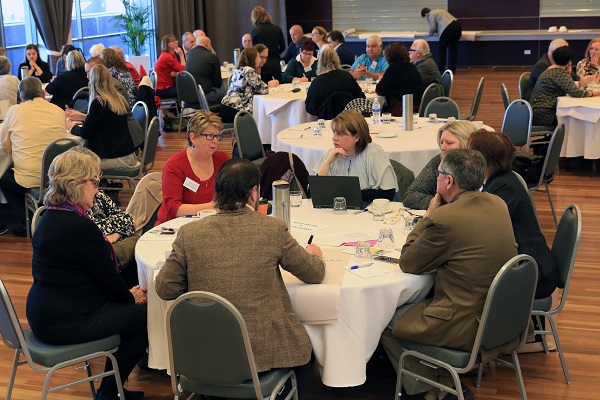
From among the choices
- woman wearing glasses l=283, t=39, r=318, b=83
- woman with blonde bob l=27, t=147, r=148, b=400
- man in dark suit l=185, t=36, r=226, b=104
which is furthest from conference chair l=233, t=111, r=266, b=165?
man in dark suit l=185, t=36, r=226, b=104

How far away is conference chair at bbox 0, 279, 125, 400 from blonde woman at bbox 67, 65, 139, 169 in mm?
3547

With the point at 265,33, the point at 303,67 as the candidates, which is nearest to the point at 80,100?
the point at 303,67

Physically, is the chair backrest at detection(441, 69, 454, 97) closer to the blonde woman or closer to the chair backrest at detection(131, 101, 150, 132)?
the chair backrest at detection(131, 101, 150, 132)

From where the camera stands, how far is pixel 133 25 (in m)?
13.9

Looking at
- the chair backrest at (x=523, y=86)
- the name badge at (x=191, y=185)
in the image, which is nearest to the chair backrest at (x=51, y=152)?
the name badge at (x=191, y=185)

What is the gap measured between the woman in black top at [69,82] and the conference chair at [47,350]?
569 centimetres

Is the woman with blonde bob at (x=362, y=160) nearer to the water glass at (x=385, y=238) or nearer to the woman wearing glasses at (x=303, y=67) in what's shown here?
the water glass at (x=385, y=238)

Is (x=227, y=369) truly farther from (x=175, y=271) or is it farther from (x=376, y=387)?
(x=376, y=387)

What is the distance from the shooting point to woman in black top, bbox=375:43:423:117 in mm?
8562

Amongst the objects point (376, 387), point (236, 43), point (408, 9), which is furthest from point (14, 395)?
point (408, 9)

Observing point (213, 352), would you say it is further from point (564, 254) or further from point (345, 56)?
point (345, 56)

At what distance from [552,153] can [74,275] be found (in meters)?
3.91

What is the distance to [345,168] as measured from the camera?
16.3 ft

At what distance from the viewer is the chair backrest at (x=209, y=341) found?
9.65ft
